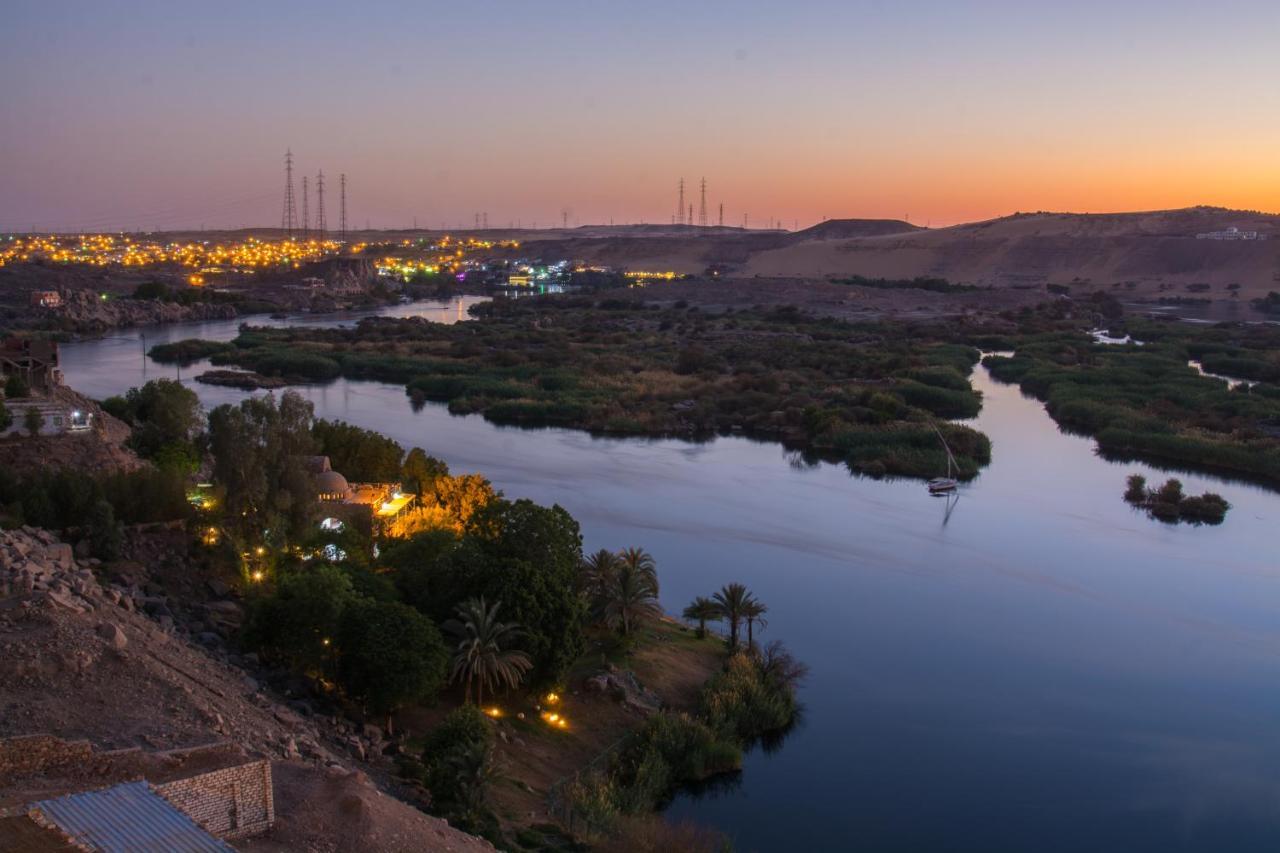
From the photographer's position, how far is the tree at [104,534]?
1352 centimetres

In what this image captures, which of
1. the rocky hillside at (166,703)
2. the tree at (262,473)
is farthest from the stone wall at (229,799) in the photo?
the tree at (262,473)

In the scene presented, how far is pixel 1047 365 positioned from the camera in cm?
4159

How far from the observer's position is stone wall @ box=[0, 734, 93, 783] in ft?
21.9

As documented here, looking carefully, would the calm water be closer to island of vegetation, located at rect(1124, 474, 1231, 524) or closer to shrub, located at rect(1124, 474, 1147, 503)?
island of vegetation, located at rect(1124, 474, 1231, 524)

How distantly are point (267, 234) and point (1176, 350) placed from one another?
165684mm

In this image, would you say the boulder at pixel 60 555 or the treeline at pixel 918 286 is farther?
the treeline at pixel 918 286

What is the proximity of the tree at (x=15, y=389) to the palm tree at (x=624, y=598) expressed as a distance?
12.5 meters

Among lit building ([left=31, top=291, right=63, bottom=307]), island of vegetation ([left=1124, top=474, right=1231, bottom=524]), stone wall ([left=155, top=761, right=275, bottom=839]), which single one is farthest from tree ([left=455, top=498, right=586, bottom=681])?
lit building ([left=31, top=291, right=63, bottom=307])

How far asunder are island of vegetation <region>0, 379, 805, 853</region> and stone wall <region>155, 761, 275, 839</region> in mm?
2577

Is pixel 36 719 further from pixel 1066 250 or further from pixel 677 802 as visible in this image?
pixel 1066 250

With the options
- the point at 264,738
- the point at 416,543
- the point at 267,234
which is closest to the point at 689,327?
the point at 416,543

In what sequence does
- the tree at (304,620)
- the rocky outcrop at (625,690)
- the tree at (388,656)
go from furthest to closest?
Result: the rocky outcrop at (625,690) → the tree at (304,620) → the tree at (388,656)

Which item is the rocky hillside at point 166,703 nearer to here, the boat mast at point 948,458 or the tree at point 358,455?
the tree at point 358,455

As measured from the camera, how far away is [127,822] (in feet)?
19.9
